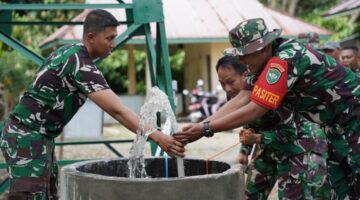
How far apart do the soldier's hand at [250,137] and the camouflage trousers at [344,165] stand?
0.53 metres

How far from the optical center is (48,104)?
14.4ft

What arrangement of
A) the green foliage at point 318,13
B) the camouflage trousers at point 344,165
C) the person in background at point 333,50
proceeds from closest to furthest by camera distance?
1. the camouflage trousers at point 344,165
2. the person in background at point 333,50
3. the green foliage at point 318,13

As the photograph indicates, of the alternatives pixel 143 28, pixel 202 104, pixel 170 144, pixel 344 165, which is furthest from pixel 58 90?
pixel 202 104

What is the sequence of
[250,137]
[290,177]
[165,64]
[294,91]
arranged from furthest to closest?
[165,64]
[250,137]
[290,177]
[294,91]

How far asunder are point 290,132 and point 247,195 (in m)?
0.67

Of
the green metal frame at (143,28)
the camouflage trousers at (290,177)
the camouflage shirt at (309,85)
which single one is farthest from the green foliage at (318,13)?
the camouflage shirt at (309,85)

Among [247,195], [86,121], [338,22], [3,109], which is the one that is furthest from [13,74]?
[247,195]

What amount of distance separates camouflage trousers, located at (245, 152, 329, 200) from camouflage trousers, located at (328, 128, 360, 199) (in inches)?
6.6

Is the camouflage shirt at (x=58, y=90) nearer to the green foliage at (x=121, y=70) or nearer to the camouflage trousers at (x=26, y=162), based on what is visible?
the camouflage trousers at (x=26, y=162)

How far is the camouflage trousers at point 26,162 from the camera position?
4.46 meters

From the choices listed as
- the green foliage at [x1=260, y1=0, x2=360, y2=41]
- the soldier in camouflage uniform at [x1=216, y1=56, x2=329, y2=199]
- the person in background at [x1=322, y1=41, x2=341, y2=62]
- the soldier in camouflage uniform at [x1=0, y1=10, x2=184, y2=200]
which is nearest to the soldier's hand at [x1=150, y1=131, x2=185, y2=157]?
the soldier in camouflage uniform at [x1=0, y1=10, x2=184, y2=200]

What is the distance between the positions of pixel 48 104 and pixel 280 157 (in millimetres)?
1738

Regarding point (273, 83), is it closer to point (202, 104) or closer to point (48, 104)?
point (48, 104)

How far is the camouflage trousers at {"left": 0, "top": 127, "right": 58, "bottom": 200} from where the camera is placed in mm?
4461
